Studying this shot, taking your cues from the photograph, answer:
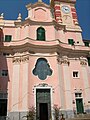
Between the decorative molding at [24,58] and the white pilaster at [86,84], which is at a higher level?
the decorative molding at [24,58]

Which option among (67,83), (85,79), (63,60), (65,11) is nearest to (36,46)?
(63,60)

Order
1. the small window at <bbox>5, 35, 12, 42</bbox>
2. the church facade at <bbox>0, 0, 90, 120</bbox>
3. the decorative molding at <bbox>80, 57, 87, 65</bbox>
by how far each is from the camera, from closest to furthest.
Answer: the church facade at <bbox>0, 0, 90, 120</bbox> < the small window at <bbox>5, 35, 12, 42</bbox> < the decorative molding at <bbox>80, 57, 87, 65</bbox>

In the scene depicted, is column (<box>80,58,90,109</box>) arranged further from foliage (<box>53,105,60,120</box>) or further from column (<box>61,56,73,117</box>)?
foliage (<box>53,105,60,120</box>)

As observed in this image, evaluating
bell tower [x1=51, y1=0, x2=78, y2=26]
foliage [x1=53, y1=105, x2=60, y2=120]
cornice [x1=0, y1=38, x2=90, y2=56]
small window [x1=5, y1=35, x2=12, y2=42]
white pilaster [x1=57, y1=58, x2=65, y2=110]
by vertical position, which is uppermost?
bell tower [x1=51, y1=0, x2=78, y2=26]

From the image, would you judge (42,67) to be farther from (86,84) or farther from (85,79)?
(86,84)

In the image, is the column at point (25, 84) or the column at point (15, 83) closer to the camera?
the column at point (25, 84)

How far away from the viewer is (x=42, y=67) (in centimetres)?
2472

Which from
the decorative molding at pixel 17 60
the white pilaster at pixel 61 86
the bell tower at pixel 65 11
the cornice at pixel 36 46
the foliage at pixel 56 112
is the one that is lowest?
the foliage at pixel 56 112

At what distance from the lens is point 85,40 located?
98.8ft

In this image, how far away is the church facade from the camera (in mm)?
22562

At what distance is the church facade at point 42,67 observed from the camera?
22562 millimetres

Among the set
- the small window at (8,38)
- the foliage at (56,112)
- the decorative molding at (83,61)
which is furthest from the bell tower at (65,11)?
the foliage at (56,112)

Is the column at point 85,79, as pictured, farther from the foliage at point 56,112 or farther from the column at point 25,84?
the column at point 25,84

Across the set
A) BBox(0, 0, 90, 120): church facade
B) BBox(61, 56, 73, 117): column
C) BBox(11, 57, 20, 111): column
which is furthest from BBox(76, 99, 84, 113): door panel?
BBox(11, 57, 20, 111): column
